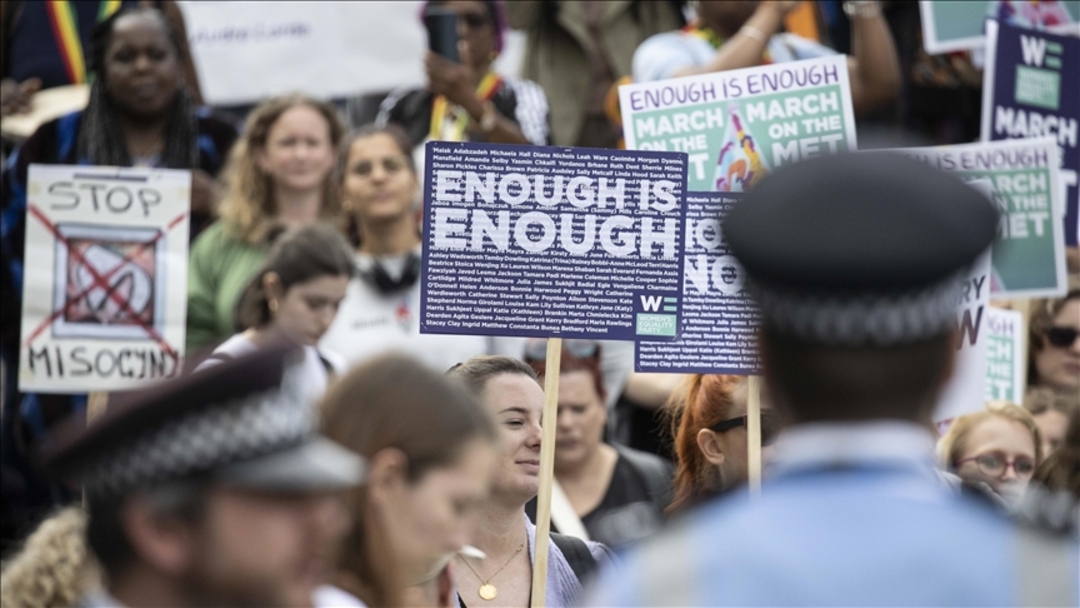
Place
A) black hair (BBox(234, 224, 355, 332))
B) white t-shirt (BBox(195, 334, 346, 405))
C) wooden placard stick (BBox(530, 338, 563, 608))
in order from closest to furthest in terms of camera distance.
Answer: wooden placard stick (BBox(530, 338, 563, 608)) < white t-shirt (BBox(195, 334, 346, 405)) < black hair (BBox(234, 224, 355, 332))

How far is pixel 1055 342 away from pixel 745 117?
2.98 m

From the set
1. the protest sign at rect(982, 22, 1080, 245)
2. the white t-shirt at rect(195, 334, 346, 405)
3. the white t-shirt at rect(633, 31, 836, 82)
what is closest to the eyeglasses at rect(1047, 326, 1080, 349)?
the protest sign at rect(982, 22, 1080, 245)

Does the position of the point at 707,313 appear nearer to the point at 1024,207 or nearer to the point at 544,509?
the point at 544,509

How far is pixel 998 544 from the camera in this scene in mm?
1978

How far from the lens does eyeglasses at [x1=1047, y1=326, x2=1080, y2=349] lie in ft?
26.1

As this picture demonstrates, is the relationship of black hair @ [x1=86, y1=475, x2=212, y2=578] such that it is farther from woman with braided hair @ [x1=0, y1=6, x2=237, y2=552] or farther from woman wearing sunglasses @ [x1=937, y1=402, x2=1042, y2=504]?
woman with braided hair @ [x1=0, y1=6, x2=237, y2=552]

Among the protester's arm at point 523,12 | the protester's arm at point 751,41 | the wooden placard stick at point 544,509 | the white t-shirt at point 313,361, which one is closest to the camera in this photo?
the wooden placard stick at point 544,509

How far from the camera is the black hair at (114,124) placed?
7816 mm

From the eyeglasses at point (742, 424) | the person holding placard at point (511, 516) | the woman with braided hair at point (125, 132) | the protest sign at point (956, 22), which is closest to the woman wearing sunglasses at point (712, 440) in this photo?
the eyeglasses at point (742, 424)

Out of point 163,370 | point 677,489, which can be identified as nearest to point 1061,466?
point 677,489

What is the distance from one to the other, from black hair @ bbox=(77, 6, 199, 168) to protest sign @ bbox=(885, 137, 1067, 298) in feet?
10.8

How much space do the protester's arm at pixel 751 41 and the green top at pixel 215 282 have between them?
187 cm

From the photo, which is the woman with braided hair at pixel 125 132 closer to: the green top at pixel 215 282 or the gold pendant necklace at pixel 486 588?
the green top at pixel 215 282

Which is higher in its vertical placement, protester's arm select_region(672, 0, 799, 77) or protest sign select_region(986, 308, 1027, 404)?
protester's arm select_region(672, 0, 799, 77)
